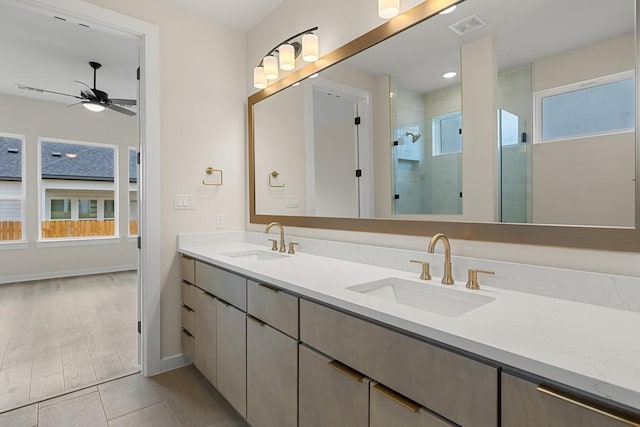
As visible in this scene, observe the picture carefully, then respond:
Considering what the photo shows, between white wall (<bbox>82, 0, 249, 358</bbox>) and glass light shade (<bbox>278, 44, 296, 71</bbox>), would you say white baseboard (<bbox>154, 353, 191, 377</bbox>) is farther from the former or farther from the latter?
glass light shade (<bbox>278, 44, 296, 71</bbox>)

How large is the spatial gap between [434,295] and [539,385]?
611 millimetres

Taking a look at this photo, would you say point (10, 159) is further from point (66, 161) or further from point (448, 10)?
point (448, 10)

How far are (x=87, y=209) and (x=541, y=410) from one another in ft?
22.3

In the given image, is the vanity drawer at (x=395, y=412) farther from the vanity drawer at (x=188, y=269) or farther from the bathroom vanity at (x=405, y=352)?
the vanity drawer at (x=188, y=269)

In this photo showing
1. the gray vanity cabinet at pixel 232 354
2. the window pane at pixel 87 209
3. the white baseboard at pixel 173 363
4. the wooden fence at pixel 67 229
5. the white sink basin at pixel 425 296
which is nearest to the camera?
the white sink basin at pixel 425 296

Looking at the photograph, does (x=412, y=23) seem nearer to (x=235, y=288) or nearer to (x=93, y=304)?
(x=235, y=288)

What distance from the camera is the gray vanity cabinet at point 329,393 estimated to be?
1054 mm

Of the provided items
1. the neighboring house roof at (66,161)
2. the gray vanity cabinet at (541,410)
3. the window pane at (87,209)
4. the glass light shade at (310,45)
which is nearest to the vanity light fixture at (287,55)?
the glass light shade at (310,45)

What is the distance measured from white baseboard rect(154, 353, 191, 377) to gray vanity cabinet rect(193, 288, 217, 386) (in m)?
0.29

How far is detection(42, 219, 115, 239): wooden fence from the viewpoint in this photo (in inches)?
213

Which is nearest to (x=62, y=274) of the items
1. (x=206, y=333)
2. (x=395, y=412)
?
(x=206, y=333)

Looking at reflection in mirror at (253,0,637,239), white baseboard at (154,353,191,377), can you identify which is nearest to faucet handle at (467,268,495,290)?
reflection in mirror at (253,0,637,239)

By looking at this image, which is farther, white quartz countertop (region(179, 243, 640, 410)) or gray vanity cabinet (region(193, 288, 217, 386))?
gray vanity cabinet (region(193, 288, 217, 386))

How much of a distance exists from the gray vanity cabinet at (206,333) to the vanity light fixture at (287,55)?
1.55m
